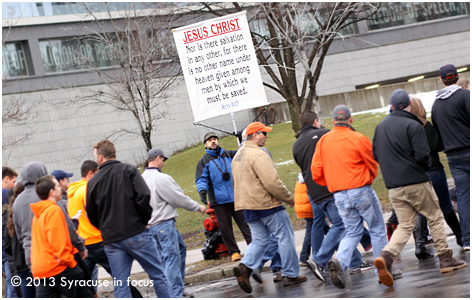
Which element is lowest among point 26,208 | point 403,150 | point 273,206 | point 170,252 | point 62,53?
point 170,252

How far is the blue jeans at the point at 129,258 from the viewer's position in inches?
263

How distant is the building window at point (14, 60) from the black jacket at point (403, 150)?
2831 centimetres

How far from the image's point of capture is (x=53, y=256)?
628 centimetres

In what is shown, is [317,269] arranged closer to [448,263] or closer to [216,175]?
[448,263]

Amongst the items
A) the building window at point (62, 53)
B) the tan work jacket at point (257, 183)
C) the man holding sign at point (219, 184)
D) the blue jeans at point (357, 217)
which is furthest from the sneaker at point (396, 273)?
the building window at point (62, 53)

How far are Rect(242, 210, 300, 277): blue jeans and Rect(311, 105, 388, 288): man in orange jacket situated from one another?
78cm

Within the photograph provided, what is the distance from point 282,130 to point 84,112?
1040 cm

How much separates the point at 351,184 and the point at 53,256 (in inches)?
128

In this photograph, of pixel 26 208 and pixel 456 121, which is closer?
pixel 26 208

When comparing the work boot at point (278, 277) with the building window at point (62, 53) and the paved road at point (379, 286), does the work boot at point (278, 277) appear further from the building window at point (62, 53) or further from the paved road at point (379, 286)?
the building window at point (62, 53)

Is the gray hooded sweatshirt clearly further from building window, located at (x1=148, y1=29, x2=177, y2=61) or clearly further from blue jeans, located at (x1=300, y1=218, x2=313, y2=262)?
building window, located at (x1=148, y1=29, x2=177, y2=61)

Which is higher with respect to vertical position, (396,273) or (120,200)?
(120,200)

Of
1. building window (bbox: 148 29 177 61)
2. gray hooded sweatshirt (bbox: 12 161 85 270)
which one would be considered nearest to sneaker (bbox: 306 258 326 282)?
gray hooded sweatshirt (bbox: 12 161 85 270)

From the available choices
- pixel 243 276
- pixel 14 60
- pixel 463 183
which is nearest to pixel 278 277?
pixel 243 276
